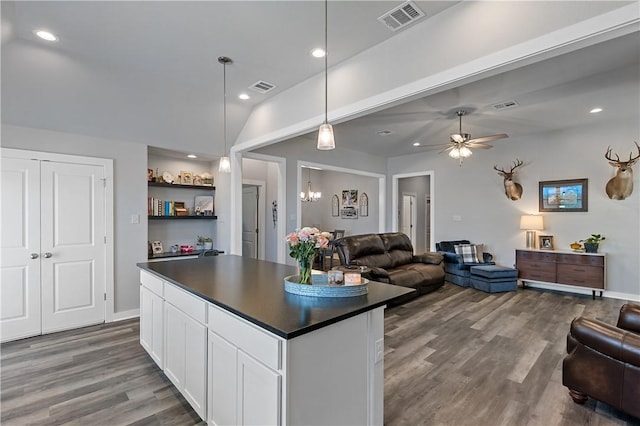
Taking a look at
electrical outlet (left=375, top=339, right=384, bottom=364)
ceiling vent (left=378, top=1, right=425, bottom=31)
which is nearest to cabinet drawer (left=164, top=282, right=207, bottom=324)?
electrical outlet (left=375, top=339, right=384, bottom=364)

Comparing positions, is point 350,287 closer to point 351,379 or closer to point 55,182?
point 351,379

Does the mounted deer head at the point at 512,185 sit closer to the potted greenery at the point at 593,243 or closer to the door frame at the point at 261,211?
the potted greenery at the point at 593,243

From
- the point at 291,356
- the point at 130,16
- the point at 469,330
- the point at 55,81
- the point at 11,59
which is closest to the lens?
the point at 291,356

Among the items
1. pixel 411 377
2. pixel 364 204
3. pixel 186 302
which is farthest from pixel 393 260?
pixel 364 204

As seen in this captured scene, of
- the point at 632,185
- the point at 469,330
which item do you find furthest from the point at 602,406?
the point at 632,185

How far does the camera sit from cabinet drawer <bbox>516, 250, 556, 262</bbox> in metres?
5.46

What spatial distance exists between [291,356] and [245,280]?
1078 mm

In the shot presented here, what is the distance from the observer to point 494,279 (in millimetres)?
5387

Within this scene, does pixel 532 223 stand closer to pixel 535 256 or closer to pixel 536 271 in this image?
pixel 535 256

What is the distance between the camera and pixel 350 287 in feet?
6.07

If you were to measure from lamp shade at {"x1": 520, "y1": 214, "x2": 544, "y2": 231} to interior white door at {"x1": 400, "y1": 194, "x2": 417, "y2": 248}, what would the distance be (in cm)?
371

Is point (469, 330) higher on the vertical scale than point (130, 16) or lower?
lower

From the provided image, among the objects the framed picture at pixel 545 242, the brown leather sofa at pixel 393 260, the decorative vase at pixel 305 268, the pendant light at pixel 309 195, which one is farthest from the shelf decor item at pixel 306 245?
the pendant light at pixel 309 195

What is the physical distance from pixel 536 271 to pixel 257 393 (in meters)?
5.90
